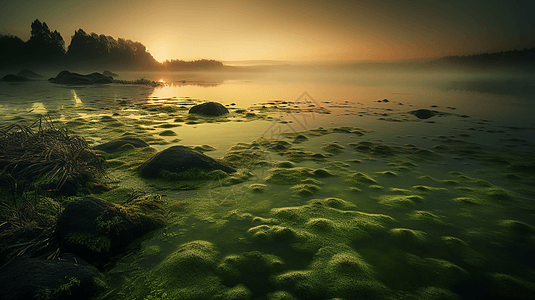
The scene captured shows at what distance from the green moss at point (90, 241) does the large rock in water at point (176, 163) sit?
319 cm

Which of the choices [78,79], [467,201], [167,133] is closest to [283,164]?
[467,201]

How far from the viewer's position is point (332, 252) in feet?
13.8

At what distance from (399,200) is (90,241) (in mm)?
6022

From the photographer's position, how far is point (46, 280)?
287 cm

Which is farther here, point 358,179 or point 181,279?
point 358,179

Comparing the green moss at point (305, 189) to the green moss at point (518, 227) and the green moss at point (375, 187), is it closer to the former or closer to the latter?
the green moss at point (375, 187)

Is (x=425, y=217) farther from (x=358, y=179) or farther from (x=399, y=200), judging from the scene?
(x=358, y=179)

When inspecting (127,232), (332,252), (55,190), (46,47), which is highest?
(46,47)

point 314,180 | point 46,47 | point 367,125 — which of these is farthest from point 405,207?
point 46,47

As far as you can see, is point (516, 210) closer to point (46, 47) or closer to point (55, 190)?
point (55, 190)

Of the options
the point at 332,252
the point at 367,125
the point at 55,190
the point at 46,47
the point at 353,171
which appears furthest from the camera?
the point at 46,47

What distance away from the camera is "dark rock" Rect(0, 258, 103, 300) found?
9.00 feet

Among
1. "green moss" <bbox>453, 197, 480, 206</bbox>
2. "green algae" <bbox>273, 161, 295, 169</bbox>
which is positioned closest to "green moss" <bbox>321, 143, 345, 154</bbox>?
"green algae" <bbox>273, 161, 295, 169</bbox>

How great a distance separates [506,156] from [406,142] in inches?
132
